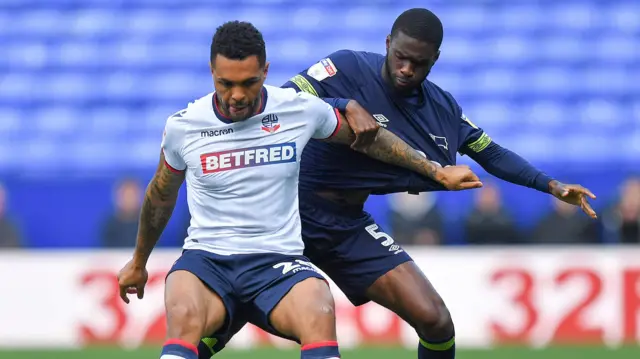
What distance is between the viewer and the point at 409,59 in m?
6.03

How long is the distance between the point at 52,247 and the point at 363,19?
558cm

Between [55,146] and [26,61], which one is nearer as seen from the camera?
[55,146]

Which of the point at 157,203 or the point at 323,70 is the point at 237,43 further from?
the point at 323,70

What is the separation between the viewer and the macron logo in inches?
210

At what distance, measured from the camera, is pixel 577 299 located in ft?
36.0

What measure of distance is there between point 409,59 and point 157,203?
5.04 ft

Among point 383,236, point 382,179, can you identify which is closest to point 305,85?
point 382,179

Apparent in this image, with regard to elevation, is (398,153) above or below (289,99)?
below

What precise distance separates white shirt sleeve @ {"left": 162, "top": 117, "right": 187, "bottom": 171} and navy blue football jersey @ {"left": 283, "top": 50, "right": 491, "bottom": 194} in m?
1.16

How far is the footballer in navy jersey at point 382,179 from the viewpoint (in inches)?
249

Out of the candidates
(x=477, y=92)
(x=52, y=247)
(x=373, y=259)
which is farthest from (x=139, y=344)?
(x=477, y=92)

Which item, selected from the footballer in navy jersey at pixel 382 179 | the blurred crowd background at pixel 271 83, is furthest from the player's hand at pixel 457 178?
the blurred crowd background at pixel 271 83

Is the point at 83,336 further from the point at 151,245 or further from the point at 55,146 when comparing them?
the point at 151,245

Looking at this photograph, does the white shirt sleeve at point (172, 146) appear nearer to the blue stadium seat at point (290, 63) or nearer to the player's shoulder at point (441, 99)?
the player's shoulder at point (441, 99)
